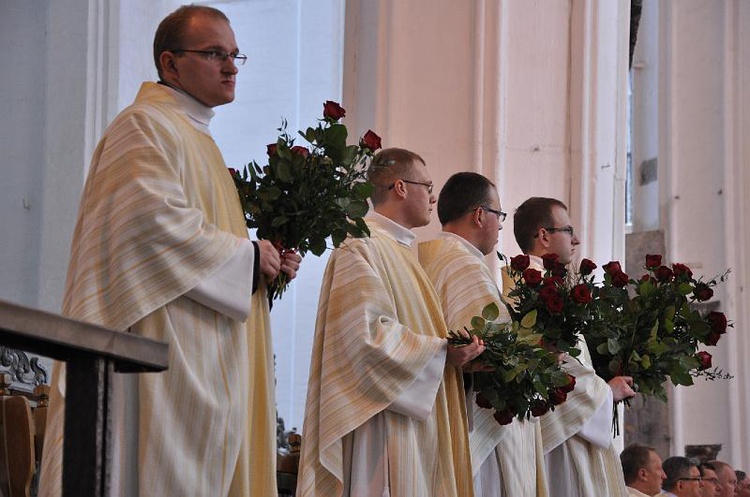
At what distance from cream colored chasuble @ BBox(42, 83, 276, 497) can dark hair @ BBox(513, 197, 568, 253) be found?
3.23 meters

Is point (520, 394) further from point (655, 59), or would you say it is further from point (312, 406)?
point (655, 59)

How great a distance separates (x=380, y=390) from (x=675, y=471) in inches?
232

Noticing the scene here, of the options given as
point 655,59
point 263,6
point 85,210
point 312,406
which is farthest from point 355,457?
point 655,59

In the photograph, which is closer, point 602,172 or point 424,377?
point 424,377

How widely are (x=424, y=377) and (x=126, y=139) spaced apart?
6.24ft

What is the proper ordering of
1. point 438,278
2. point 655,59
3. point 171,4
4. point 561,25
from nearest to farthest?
point 438,278, point 561,25, point 171,4, point 655,59

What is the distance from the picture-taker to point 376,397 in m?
6.27

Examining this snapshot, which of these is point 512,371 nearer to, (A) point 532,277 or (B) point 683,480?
(A) point 532,277

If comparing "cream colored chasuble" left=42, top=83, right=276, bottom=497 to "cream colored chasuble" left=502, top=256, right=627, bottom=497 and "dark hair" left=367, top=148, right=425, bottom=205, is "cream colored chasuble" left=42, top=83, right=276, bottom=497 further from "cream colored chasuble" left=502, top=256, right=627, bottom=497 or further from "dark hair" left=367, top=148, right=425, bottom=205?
"cream colored chasuble" left=502, top=256, right=627, bottom=497

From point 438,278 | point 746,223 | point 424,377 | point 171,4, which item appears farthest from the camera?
point 746,223

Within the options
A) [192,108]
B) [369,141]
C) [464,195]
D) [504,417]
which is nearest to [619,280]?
[464,195]

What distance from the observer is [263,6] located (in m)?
13.0

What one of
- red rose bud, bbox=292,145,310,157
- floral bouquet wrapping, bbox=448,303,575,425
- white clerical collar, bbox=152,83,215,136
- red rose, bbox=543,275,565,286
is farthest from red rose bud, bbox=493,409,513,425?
white clerical collar, bbox=152,83,215,136

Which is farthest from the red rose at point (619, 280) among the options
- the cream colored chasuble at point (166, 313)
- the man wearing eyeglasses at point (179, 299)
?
the cream colored chasuble at point (166, 313)
